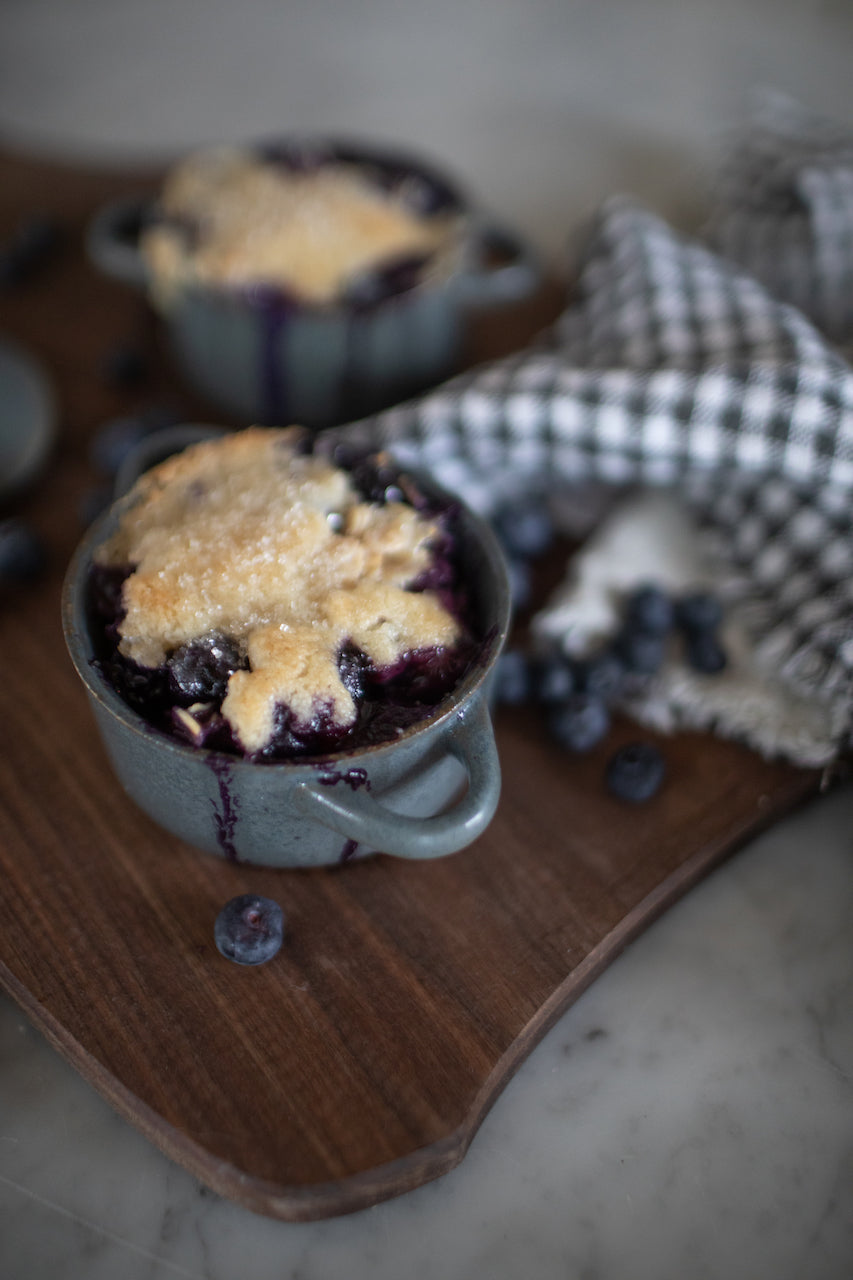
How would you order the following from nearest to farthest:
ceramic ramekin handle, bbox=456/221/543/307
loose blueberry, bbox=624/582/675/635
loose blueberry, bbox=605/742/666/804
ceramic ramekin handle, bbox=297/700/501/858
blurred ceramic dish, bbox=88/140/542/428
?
1. ceramic ramekin handle, bbox=297/700/501/858
2. loose blueberry, bbox=605/742/666/804
3. loose blueberry, bbox=624/582/675/635
4. blurred ceramic dish, bbox=88/140/542/428
5. ceramic ramekin handle, bbox=456/221/543/307

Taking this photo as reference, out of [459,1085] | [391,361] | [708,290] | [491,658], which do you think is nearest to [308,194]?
[391,361]

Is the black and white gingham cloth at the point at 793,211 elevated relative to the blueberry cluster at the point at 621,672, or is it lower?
elevated

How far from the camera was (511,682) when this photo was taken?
0.92m

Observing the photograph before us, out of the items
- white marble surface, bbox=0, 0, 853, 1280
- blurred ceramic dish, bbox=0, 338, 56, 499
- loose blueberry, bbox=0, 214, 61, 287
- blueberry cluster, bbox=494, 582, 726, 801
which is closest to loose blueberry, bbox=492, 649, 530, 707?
blueberry cluster, bbox=494, 582, 726, 801

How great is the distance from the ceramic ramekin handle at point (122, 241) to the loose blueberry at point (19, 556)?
0.33m

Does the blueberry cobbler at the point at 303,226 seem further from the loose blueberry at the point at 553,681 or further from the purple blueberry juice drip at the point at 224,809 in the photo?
the purple blueberry juice drip at the point at 224,809

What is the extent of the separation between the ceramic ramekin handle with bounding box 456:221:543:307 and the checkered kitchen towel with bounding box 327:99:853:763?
0.48 ft

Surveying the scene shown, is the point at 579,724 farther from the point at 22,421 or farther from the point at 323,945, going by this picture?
the point at 22,421

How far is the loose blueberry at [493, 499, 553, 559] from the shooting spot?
1.04 metres

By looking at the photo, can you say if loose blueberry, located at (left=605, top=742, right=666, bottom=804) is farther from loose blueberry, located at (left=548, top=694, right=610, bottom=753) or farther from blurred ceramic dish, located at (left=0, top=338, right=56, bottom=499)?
blurred ceramic dish, located at (left=0, top=338, right=56, bottom=499)

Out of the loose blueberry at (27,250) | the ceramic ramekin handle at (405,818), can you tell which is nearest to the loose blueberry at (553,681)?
the ceramic ramekin handle at (405,818)

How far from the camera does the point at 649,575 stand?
1.03 meters

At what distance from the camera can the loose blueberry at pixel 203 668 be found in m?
0.72

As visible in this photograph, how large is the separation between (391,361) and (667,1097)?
754mm
